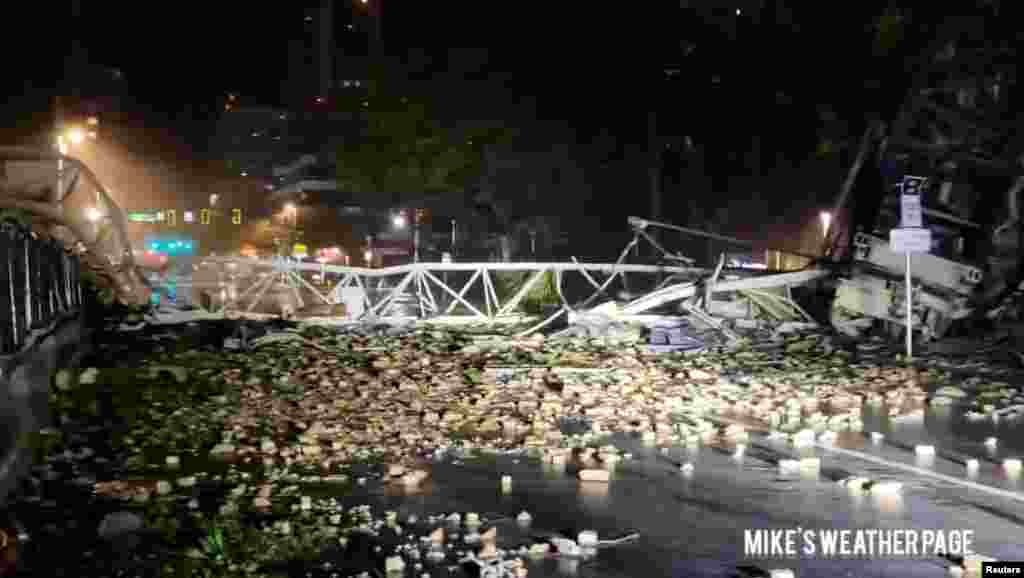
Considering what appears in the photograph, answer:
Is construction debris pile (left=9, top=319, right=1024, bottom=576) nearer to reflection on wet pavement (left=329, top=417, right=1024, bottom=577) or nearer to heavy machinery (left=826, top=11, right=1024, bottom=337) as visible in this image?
reflection on wet pavement (left=329, top=417, right=1024, bottom=577)

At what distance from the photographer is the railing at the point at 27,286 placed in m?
11.1

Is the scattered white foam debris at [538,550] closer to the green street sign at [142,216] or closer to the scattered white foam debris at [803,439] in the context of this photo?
the scattered white foam debris at [803,439]

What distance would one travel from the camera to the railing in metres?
11.1

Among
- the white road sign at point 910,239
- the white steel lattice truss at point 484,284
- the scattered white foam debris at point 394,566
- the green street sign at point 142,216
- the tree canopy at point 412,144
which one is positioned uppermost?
the tree canopy at point 412,144

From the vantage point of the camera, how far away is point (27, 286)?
41.3 ft

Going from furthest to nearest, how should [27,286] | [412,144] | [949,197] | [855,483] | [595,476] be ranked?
[412,144] < [949,197] < [27,286] < [595,476] < [855,483]

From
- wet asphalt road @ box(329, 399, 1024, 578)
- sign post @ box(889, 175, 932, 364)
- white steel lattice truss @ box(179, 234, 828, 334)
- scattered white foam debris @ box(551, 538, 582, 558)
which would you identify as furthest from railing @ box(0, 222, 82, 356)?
sign post @ box(889, 175, 932, 364)

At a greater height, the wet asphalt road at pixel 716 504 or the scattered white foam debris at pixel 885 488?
the scattered white foam debris at pixel 885 488

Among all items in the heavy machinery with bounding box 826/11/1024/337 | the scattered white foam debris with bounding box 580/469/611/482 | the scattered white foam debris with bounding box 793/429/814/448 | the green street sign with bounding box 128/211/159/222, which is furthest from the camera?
the green street sign with bounding box 128/211/159/222

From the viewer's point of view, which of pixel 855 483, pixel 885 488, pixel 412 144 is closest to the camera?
pixel 885 488

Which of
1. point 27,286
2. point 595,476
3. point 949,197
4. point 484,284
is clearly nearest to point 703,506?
point 595,476

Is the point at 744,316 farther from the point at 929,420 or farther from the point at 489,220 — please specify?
the point at 489,220

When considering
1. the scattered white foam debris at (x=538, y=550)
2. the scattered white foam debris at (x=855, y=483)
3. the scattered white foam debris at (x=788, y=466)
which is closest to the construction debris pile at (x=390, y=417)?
the scattered white foam debris at (x=538, y=550)

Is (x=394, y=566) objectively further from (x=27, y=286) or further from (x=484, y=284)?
(x=484, y=284)
